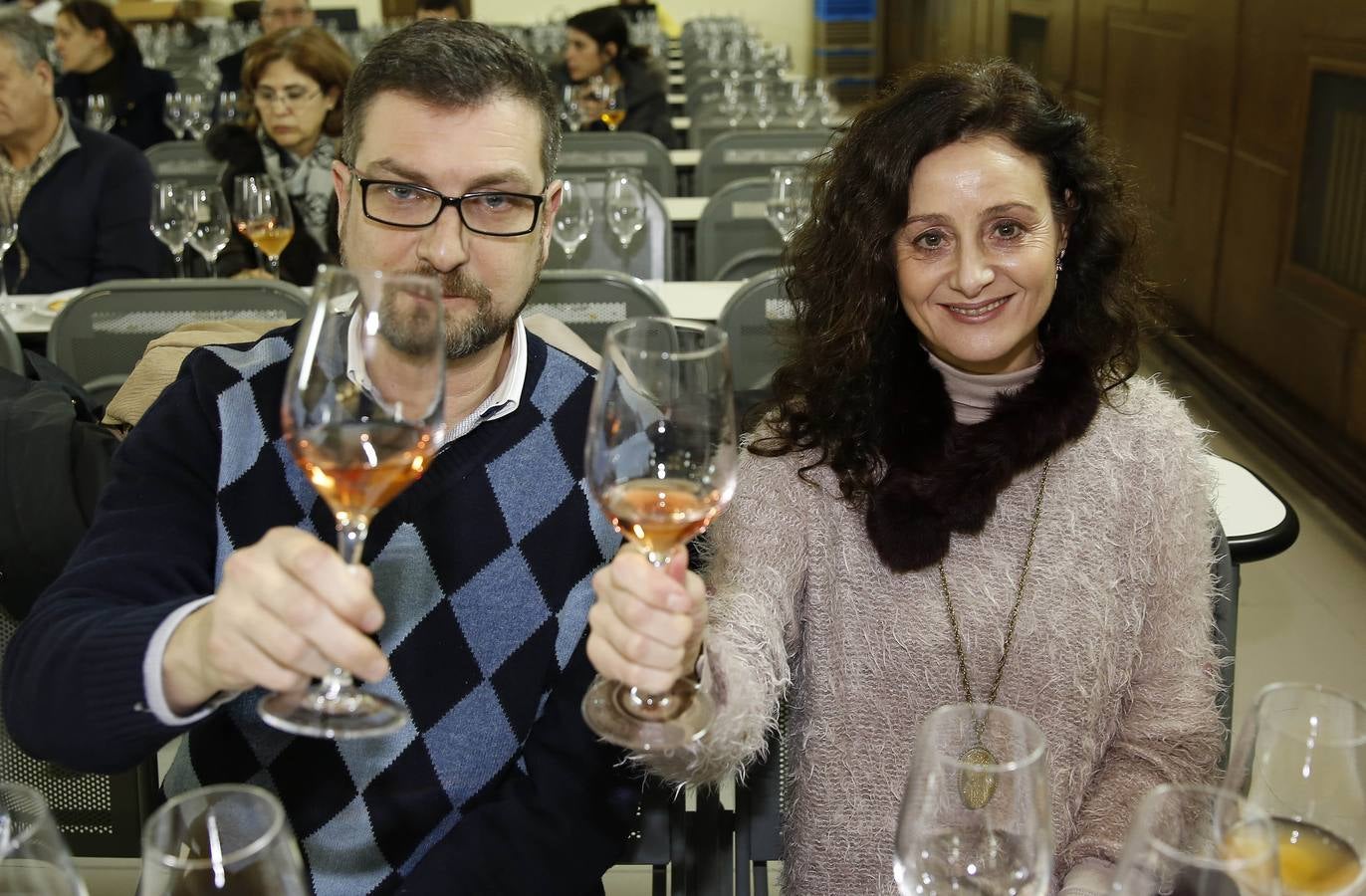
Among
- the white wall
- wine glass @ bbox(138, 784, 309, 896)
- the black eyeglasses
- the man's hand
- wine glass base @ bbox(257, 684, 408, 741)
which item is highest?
the white wall

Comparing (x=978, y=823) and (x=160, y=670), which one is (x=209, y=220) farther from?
(x=978, y=823)

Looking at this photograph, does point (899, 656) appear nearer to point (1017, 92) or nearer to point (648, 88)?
point (1017, 92)

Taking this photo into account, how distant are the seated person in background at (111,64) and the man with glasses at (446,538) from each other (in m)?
5.86

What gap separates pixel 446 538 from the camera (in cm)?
142

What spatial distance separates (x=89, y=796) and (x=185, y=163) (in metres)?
4.23

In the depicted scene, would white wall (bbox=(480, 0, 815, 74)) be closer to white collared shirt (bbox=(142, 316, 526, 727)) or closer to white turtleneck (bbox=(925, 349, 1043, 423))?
white turtleneck (bbox=(925, 349, 1043, 423))

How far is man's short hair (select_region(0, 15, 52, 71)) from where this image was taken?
410cm

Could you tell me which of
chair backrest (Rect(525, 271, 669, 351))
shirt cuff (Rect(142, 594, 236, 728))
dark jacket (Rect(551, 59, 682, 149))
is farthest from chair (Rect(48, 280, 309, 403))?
dark jacket (Rect(551, 59, 682, 149))

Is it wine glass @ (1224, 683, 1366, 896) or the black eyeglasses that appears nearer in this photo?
wine glass @ (1224, 683, 1366, 896)

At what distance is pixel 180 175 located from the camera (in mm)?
5375

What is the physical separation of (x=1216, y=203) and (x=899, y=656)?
178 inches

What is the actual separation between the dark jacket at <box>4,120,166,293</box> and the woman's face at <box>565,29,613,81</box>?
9.56ft

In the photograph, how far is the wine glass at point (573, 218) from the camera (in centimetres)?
386

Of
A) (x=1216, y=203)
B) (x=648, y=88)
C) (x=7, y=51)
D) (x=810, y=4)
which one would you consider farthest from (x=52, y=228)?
(x=810, y=4)
